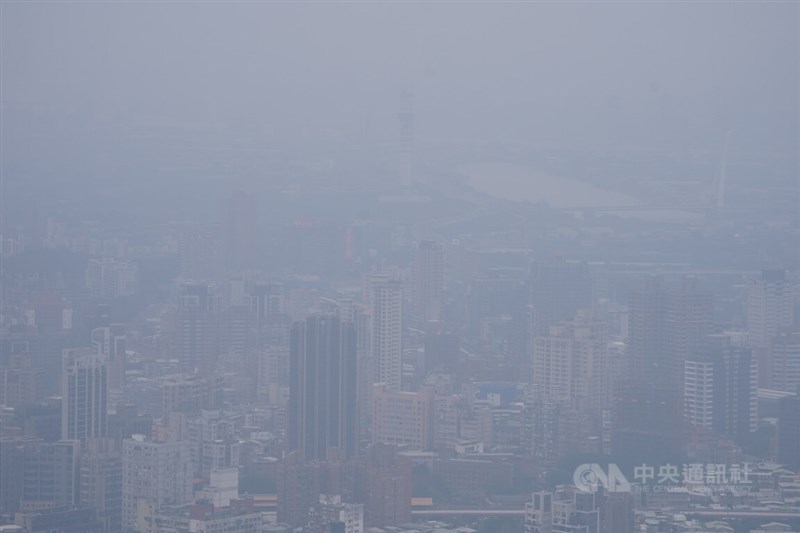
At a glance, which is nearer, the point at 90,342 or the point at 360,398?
the point at 360,398

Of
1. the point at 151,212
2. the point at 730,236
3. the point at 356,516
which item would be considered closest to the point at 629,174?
the point at 730,236

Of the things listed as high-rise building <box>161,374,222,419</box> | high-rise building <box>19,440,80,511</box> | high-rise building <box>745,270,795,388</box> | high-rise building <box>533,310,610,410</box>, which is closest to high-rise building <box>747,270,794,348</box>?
high-rise building <box>745,270,795,388</box>

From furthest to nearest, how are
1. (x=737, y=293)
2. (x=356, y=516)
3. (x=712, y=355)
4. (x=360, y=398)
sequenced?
1. (x=737, y=293)
2. (x=712, y=355)
3. (x=360, y=398)
4. (x=356, y=516)

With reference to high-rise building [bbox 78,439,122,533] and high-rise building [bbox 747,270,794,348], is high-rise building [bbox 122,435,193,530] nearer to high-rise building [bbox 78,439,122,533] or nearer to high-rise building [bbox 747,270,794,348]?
high-rise building [bbox 78,439,122,533]

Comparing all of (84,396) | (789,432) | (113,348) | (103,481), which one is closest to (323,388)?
(84,396)

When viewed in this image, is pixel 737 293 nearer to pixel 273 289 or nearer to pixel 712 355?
pixel 712 355

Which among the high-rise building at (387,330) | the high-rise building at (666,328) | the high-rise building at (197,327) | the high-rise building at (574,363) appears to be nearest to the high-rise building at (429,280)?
the high-rise building at (387,330)
